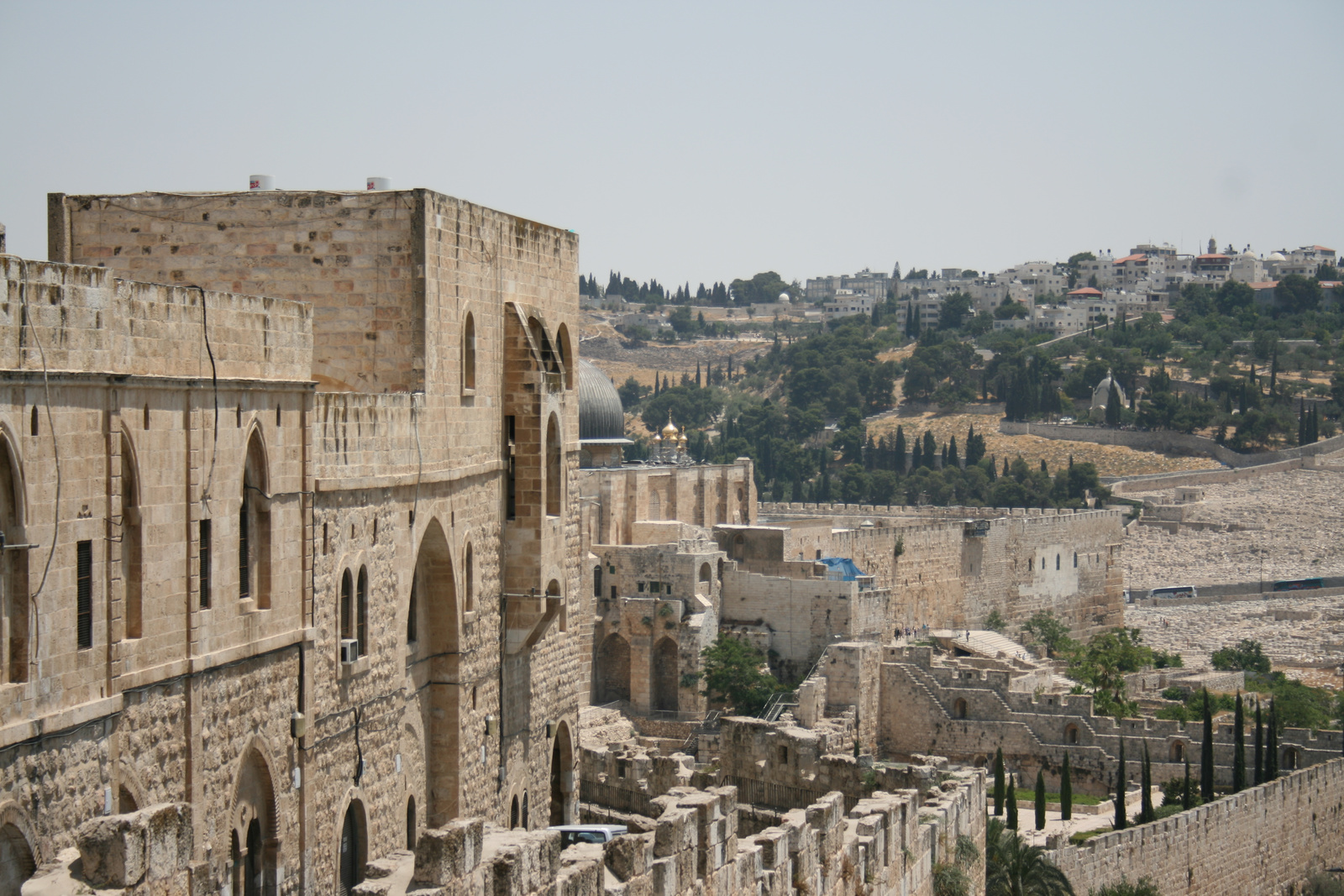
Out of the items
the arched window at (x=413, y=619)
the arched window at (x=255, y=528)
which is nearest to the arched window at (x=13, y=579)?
the arched window at (x=255, y=528)

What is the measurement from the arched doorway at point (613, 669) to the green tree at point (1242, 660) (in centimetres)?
1833

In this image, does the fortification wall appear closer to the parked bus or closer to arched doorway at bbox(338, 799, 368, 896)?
arched doorway at bbox(338, 799, 368, 896)

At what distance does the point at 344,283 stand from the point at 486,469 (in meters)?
2.30

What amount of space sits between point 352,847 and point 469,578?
113 inches

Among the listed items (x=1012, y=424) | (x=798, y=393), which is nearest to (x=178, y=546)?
(x=1012, y=424)

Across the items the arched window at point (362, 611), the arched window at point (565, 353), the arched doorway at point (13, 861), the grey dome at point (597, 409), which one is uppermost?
the arched window at point (565, 353)

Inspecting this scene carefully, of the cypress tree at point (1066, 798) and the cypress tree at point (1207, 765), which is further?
the cypress tree at point (1207, 765)

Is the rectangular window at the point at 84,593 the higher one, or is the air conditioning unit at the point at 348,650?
the rectangular window at the point at 84,593

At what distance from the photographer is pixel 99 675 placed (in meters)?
9.39

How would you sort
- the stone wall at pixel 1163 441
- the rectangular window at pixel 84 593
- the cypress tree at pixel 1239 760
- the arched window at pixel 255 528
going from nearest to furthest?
1. the rectangular window at pixel 84 593
2. the arched window at pixel 255 528
3. the cypress tree at pixel 1239 760
4. the stone wall at pixel 1163 441

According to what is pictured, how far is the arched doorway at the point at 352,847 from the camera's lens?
12562mm

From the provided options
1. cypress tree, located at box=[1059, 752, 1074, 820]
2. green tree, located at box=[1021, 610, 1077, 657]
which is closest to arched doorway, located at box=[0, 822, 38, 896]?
cypress tree, located at box=[1059, 752, 1074, 820]

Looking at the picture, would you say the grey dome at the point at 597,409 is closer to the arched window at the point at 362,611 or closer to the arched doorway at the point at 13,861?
the arched window at the point at 362,611

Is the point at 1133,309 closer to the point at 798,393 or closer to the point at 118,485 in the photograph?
the point at 798,393
